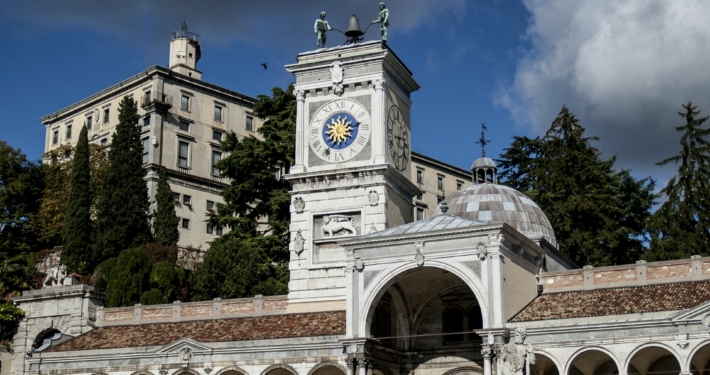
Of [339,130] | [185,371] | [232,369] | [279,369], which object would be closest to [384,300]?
[279,369]

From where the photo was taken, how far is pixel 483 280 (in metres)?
35.2

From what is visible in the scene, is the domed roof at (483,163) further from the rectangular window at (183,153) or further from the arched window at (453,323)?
the rectangular window at (183,153)

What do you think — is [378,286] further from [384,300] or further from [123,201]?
[123,201]

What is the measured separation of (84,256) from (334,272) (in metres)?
21.0

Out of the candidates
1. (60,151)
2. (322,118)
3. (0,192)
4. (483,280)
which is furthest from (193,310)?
(60,151)

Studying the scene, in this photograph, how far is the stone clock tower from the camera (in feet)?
140

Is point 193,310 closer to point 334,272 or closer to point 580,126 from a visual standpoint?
point 334,272

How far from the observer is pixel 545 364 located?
36.8 meters

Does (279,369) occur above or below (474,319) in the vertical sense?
below

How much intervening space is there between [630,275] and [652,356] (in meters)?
3.27

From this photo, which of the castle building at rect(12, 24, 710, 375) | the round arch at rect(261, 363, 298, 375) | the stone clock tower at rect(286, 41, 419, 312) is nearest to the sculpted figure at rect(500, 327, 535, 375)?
the castle building at rect(12, 24, 710, 375)

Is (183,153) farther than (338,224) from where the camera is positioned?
Yes

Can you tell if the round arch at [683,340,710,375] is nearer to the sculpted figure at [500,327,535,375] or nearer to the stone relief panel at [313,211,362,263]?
the sculpted figure at [500,327,535,375]

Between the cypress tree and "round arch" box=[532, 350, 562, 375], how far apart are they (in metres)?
28.9
